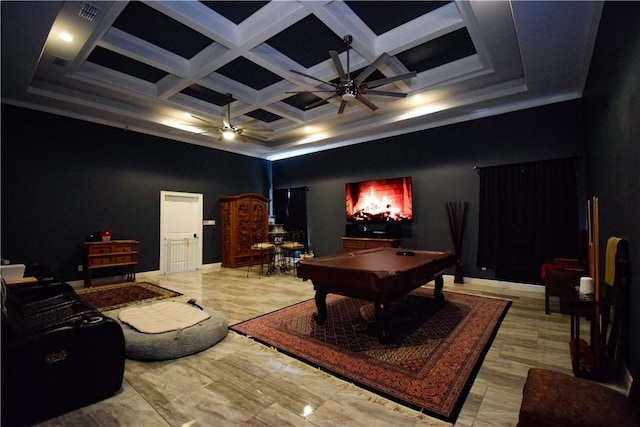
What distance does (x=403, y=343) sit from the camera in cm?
292

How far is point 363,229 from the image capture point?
7.03 metres

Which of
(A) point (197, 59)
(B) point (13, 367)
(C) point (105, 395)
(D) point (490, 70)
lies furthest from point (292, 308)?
(D) point (490, 70)

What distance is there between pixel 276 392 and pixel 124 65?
5131mm

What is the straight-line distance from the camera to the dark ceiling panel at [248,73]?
453cm

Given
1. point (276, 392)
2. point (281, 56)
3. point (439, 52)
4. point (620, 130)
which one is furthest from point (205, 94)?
point (620, 130)

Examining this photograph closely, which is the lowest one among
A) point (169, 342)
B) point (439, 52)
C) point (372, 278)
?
point (169, 342)

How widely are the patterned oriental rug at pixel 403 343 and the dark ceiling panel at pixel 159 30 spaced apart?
3764mm

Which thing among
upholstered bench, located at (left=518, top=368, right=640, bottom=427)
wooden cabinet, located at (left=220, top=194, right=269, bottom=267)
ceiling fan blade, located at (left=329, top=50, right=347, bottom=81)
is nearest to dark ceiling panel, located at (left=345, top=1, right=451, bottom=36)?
ceiling fan blade, located at (left=329, top=50, right=347, bottom=81)

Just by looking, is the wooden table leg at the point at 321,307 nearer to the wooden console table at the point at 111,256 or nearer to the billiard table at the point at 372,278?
the billiard table at the point at 372,278

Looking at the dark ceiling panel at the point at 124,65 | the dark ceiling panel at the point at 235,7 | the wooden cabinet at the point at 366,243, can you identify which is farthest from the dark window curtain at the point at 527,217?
the dark ceiling panel at the point at 124,65

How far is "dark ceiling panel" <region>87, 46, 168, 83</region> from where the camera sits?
422 cm

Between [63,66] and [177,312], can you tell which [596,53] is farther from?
[63,66]

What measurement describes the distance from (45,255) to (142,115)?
3129 mm

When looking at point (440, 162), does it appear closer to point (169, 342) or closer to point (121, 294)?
point (169, 342)
